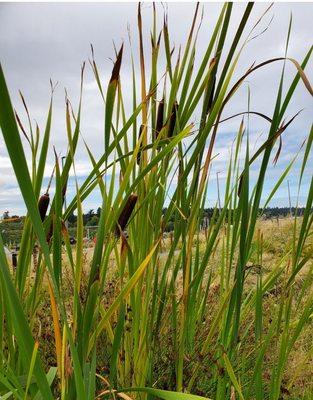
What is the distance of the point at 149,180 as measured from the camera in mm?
874

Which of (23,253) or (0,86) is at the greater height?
(0,86)

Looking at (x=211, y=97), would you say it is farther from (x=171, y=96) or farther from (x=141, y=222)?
(x=141, y=222)

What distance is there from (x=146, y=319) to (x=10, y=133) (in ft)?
1.89

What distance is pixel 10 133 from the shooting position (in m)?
0.35

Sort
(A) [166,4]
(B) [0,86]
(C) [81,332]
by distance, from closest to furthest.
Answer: (B) [0,86], (C) [81,332], (A) [166,4]

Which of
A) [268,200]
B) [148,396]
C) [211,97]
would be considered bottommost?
[148,396]

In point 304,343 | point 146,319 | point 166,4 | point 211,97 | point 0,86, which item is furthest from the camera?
point 304,343

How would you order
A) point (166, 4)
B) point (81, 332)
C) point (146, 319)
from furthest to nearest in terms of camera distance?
1. point (166, 4)
2. point (146, 319)
3. point (81, 332)

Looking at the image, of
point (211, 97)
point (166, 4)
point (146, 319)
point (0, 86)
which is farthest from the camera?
point (166, 4)

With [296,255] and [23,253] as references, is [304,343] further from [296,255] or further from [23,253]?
[23,253]

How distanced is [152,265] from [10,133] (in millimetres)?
516

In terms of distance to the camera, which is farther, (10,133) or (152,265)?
(152,265)

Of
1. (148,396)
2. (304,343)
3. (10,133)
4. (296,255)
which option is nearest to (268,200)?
(296,255)

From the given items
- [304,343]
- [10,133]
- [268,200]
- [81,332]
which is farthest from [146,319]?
[304,343]
